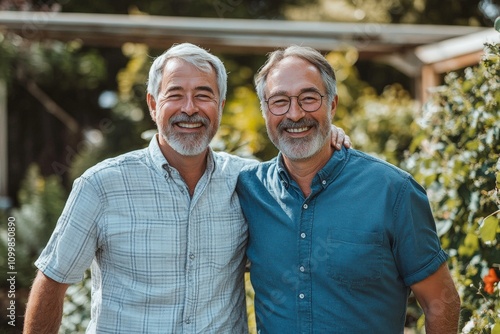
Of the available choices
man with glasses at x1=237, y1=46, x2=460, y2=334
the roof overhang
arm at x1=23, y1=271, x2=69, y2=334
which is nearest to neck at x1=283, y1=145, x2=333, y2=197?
man with glasses at x1=237, y1=46, x2=460, y2=334

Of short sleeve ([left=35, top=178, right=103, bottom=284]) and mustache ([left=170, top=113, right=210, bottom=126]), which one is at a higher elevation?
mustache ([left=170, top=113, right=210, bottom=126])

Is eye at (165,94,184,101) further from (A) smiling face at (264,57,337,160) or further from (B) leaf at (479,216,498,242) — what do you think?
(B) leaf at (479,216,498,242)

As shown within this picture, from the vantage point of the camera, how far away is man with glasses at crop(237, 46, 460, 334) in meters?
1.95

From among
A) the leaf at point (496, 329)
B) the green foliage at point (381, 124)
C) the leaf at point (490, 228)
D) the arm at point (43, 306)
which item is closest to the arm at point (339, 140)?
the leaf at point (490, 228)

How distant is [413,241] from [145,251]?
80 cm

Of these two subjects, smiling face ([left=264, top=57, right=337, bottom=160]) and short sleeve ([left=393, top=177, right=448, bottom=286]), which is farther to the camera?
smiling face ([left=264, top=57, right=337, bottom=160])

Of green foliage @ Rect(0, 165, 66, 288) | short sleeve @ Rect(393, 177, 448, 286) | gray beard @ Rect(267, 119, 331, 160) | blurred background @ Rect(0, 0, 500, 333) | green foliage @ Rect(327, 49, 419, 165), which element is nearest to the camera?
short sleeve @ Rect(393, 177, 448, 286)

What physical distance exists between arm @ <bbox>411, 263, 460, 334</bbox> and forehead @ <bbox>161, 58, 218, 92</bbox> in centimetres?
92

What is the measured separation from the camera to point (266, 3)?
12.4m

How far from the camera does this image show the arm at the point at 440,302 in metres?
1.94

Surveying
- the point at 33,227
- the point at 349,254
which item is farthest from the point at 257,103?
the point at 349,254

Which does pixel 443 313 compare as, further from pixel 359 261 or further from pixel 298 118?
pixel 298 118

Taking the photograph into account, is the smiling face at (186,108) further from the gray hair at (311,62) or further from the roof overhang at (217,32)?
the roof overhang at (217,32)

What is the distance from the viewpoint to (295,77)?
6.93ft
